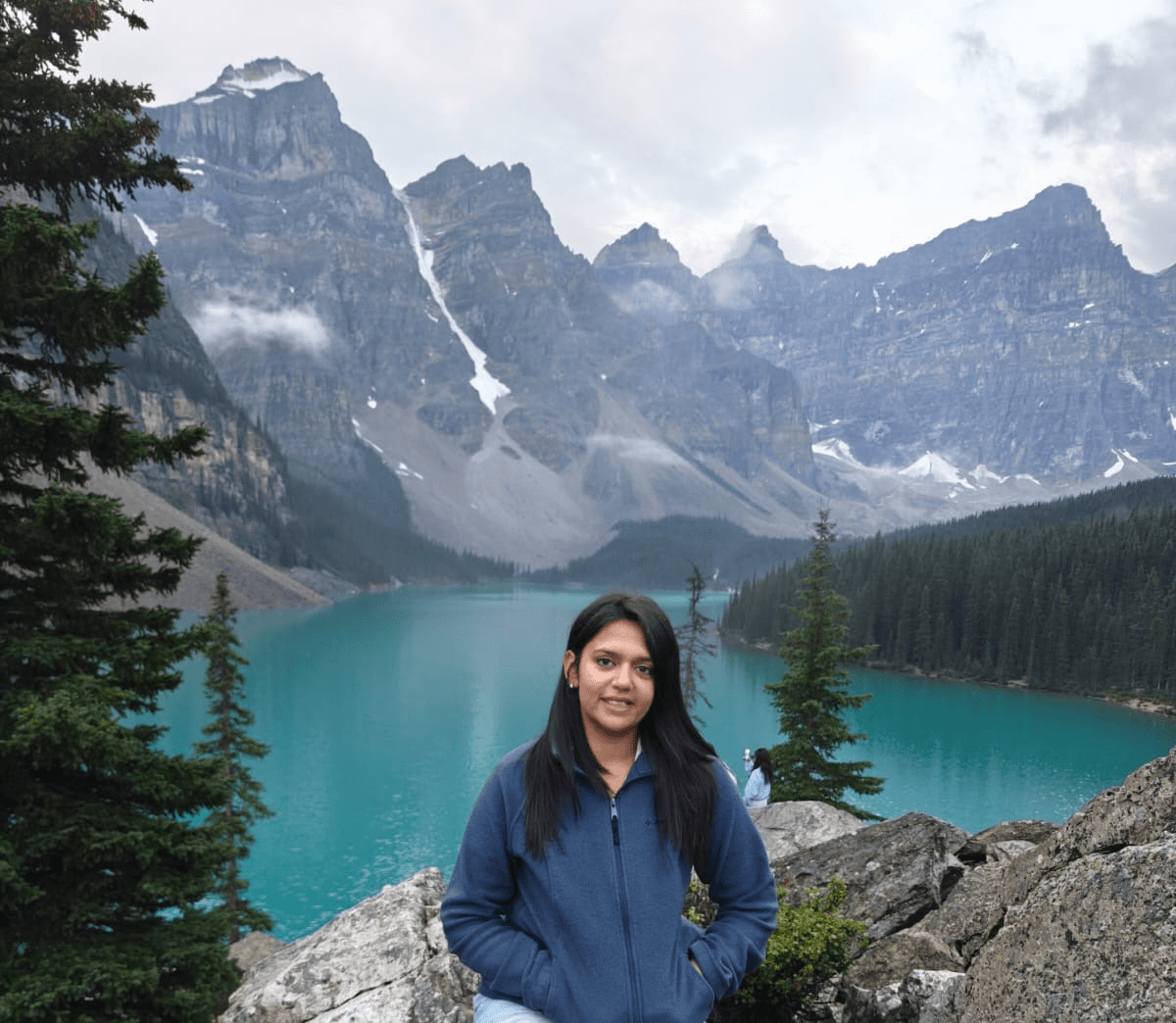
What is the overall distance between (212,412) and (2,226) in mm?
173873

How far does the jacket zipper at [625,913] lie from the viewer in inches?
108

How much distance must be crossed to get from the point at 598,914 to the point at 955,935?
3.39 meters

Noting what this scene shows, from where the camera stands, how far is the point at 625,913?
287cm

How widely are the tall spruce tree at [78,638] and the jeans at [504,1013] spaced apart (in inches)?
127

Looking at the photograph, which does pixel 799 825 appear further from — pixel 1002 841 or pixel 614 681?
pixel 614 681

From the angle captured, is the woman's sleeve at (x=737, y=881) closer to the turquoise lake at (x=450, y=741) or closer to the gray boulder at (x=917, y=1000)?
the gray boulder at (x=917, y=1000)

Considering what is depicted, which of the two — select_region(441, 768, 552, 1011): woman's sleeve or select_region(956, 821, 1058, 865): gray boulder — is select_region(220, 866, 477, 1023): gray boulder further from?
select_region(956, 821, 1058, 865): gray boulder

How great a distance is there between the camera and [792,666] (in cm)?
2023

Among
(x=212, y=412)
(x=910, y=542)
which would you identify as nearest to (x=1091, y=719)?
(x=910, y=542)

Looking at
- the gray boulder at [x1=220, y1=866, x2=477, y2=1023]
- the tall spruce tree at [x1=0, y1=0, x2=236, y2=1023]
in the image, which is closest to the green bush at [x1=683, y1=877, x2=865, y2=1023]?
the gray boulder at [x1=220, y1=866, x2=477, y2=1023]

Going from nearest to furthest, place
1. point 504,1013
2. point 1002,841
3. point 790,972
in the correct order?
point 504,1013
point 790,972
point 1002,841

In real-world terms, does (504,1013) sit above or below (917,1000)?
above

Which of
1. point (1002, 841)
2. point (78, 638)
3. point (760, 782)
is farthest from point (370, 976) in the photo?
point (760, 782)

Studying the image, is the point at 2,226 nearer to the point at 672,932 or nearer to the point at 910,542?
the point at 672,932
